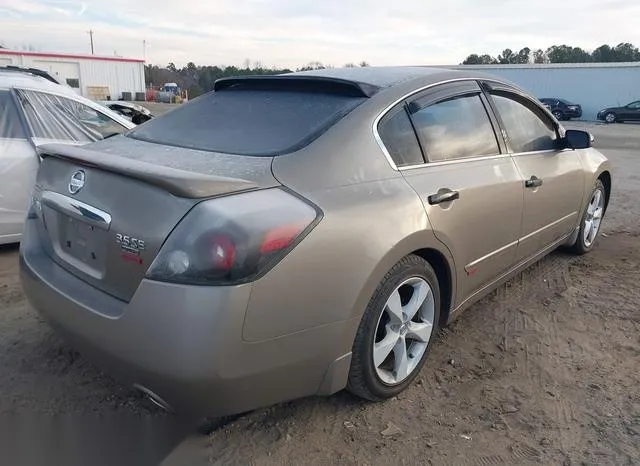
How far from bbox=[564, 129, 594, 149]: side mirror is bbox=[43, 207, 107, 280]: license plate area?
11.4ft

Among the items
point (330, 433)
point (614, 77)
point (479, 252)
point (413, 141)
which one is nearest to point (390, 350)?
point (330, 433)

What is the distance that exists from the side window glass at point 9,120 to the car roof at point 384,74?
9.81 feet

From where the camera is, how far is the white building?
1606 inches

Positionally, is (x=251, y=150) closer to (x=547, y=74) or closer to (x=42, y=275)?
(x=42, y=275)

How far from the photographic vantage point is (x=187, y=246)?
6.13ft

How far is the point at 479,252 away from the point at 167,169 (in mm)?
1866

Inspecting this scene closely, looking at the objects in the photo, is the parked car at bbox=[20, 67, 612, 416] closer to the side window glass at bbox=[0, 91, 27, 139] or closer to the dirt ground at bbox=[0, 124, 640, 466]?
the dirt ground at bbox=[0, 124, 640, 466]

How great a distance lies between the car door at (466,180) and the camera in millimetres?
2723

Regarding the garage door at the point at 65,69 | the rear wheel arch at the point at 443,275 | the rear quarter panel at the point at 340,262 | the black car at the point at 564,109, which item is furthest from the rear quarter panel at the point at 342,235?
the garage door at the point at 65,69

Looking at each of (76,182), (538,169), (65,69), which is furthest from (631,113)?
(65,69)

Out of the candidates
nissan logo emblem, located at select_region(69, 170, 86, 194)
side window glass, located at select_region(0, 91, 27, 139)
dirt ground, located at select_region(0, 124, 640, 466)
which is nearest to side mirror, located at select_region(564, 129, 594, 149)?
dirt ground, located at select_region(0, 124, 640, 466)

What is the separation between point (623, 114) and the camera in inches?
1241

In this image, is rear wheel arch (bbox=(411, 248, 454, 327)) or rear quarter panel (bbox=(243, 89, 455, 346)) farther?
rear wheel arch (bbox=(411, 248, 454, 327))

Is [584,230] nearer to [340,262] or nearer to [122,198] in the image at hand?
[340,262]
